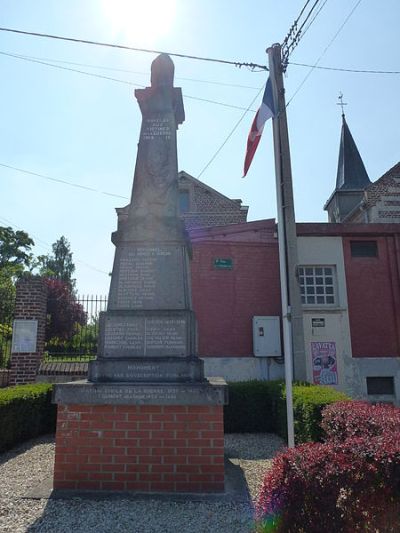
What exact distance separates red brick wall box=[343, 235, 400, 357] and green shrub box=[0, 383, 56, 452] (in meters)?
8.70

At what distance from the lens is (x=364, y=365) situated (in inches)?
503

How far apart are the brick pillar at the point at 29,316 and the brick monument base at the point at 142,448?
237 inches

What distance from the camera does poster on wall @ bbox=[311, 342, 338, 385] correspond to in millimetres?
12586

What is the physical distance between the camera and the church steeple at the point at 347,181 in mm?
30234

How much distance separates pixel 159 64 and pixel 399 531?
231 inches

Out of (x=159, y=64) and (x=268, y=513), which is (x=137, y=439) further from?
(x=159, y=64)

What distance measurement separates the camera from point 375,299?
43.5 ft

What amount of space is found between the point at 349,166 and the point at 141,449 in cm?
3087

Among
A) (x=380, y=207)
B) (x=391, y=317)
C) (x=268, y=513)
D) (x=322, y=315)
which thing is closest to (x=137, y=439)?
(x=268, y=513)

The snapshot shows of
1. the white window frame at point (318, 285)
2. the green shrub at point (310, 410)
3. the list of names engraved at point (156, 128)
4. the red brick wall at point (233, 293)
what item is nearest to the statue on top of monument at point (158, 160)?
the list of names engraved at point (156, 128)

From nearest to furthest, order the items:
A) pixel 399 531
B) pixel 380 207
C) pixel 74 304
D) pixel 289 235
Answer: pixel 399 531
pixel 289 235
pixel 74 304
pixel 380 207

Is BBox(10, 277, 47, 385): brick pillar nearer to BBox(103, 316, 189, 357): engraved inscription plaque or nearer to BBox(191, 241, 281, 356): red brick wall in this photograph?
BBox(191, 241, 281, 356): red brick wall

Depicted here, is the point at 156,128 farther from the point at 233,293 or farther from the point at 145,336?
the point at 233,293

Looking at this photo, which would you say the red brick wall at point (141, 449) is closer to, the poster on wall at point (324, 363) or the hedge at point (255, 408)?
the hedge at point (255, 408)
